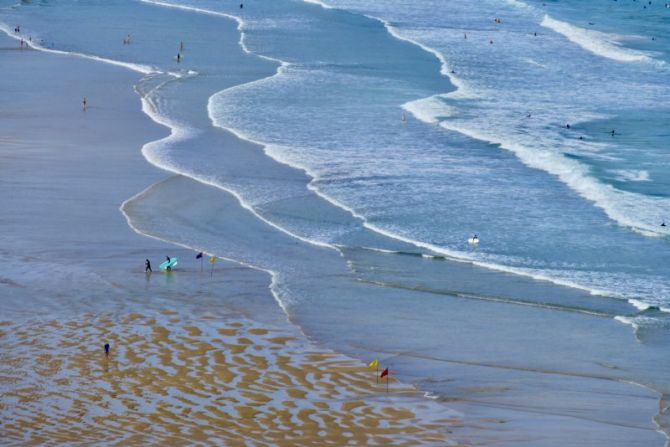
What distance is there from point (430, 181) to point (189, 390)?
1420cm

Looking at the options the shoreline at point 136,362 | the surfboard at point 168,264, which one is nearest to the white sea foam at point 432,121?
the surfboard at point 168,264

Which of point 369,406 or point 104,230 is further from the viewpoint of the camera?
point 104,230

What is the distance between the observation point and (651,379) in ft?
57.3

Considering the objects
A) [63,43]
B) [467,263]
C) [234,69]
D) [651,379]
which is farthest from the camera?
[63,43]

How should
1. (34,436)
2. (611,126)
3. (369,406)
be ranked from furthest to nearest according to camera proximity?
(611,126) → (369,406) → (34,436)

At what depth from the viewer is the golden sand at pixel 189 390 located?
14.8 meters

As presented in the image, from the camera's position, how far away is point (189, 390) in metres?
16.2

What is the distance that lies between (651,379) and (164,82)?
1093 inches

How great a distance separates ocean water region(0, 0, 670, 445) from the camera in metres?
19.5

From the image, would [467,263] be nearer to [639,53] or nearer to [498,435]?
[498,435]

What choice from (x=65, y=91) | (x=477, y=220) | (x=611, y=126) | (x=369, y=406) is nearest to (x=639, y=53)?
(x=611, y=126)

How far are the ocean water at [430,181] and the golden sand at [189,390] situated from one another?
116 cm

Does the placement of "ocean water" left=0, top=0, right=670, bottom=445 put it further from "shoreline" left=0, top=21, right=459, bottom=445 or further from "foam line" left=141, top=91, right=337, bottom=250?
"shoreline" left=0, top=21, right=459, bottom=445

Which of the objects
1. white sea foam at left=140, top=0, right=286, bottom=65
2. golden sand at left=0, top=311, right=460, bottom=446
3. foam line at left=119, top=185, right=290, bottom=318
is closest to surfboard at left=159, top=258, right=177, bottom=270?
foam line at left=119, top=185, right=290, bottom=318
